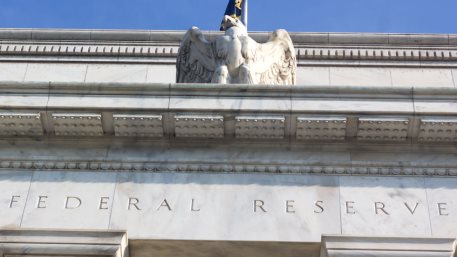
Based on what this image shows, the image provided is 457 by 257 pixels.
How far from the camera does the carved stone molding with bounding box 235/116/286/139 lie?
56.2ft

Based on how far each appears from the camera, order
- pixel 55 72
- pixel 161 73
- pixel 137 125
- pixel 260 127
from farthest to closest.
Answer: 1. pixel 55 72
2. pixel 161 73
3. pixel 137 125
4. pixel 260 127

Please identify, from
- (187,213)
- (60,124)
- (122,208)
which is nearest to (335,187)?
(187,213)

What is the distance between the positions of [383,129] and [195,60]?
4320 mm

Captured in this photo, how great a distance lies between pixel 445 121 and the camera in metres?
17.1

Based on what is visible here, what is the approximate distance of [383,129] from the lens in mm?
17203

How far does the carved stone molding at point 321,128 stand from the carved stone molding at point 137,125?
237cm

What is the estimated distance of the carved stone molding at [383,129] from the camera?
672 inches

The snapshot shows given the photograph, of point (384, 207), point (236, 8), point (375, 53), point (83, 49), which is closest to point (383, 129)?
point (384, 207)

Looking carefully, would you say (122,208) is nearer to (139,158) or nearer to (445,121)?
(139,158)

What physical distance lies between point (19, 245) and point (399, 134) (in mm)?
6459

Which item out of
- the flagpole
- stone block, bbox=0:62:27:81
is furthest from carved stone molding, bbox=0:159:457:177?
the flagpole

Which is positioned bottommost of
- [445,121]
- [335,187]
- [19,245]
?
[19,245]

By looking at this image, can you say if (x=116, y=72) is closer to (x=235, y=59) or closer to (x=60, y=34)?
(x=60, y=34)

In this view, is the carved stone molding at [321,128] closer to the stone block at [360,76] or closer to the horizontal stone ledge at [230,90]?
the horizontal stone ledge at [230,90]
